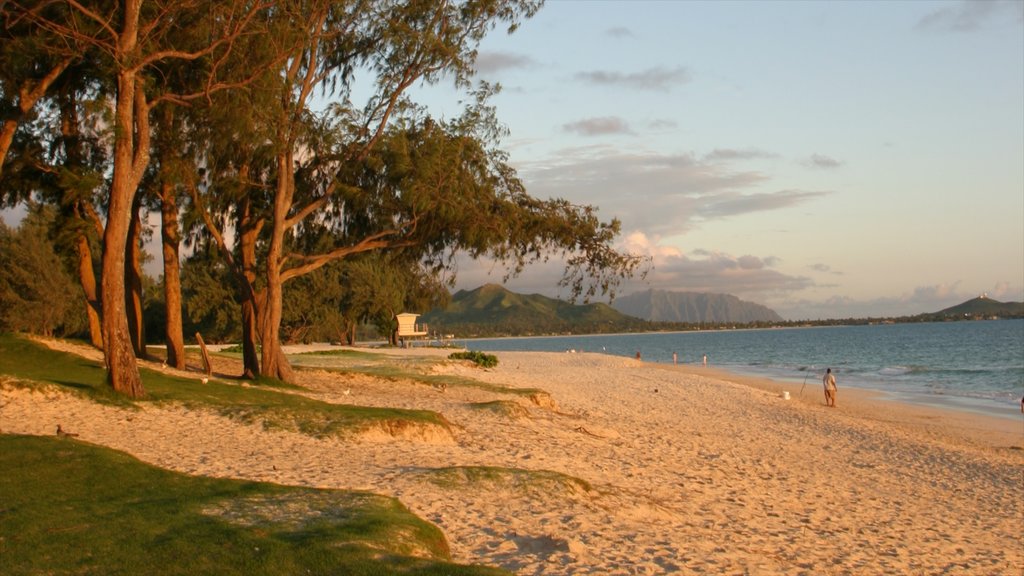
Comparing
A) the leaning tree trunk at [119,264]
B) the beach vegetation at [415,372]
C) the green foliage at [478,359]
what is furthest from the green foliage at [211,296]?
the leaning tree trunk at [119,264]

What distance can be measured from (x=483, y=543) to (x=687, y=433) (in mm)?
14235

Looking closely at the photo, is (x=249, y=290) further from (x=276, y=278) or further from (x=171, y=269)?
(x=171, y=269)

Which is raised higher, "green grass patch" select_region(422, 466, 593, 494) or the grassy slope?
the grassy slope

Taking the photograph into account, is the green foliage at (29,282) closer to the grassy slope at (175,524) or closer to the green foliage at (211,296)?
the green foliage at (211,296)

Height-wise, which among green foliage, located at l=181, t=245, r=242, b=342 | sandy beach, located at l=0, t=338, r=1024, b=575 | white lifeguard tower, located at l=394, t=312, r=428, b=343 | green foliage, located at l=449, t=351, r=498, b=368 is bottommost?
sandy beach, located at l=0, t=338, r=1024, b=575

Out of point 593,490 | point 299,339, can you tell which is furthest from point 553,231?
point 299,339

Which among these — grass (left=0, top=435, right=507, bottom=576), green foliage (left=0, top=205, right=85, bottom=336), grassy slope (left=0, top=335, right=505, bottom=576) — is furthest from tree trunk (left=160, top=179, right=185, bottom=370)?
green foliage (left=0, top=205, right=85, bottom=336)

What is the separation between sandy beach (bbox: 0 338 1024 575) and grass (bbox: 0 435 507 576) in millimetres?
997

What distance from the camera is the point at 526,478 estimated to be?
1241cm

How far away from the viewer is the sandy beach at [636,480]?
10.3 m

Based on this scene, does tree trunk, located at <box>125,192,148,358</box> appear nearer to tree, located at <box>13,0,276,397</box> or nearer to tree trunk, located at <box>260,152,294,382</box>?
tree trunk, located at <box>260,152,294,382</box>

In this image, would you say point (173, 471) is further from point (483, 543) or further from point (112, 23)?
point (112, 23)

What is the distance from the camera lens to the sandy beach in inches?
406

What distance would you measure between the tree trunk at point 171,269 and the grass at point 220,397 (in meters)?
2.96
